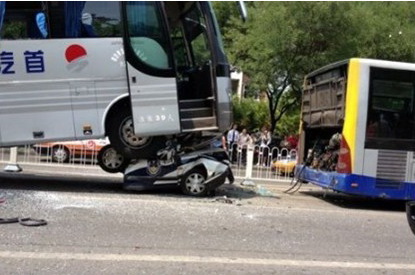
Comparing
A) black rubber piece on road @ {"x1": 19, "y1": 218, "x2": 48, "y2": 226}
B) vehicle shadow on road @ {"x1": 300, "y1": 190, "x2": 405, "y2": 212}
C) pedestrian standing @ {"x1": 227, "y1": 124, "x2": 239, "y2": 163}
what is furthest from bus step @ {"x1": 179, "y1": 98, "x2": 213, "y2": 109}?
pedestrian standing @ {"x1": 227, "y1": 124, "x2": 239, "y2": 163}

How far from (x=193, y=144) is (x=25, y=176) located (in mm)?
3464

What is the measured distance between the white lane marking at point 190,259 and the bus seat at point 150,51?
14.7 feet

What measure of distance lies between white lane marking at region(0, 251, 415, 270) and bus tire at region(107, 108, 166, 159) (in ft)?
13.9

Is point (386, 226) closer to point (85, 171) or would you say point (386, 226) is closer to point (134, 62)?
point (134, 62)

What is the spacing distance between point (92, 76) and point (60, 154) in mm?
6765

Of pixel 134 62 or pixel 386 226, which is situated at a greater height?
pixel 134 62

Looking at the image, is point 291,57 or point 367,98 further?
point 291,57

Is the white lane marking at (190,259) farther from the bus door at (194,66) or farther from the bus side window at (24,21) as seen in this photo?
the bus side window at (24,21)

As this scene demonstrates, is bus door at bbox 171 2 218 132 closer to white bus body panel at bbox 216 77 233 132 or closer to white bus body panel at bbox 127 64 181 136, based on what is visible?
white bus body panel at bbox 216 77 233 132

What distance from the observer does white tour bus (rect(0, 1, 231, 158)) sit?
945 cm

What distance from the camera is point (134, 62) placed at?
9641mm

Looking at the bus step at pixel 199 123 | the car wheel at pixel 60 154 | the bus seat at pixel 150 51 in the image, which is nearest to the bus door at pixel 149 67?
the bus seat at pixel 150 51

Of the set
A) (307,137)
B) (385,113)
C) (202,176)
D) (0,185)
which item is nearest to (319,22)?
(307,137)

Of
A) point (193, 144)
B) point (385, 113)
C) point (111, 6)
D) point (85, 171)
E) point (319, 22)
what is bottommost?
point (85, 171)
